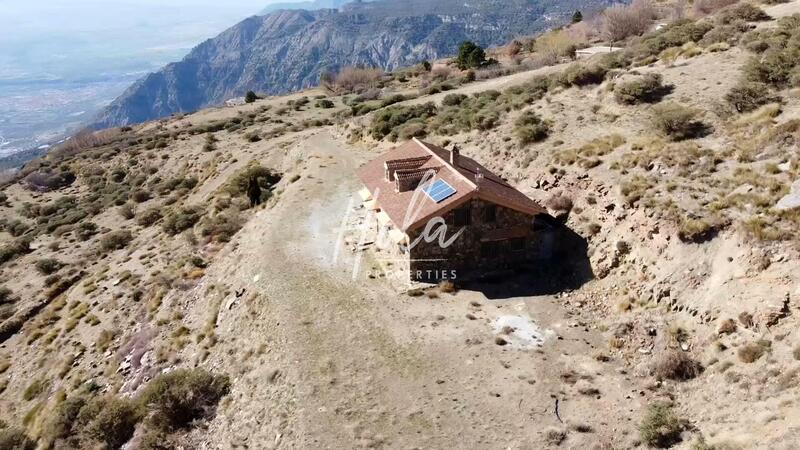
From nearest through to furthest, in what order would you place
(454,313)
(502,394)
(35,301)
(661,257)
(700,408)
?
(700,408)
(502,394)
(661,257)
(454,313)
(35,301)

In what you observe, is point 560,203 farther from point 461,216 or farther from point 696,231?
point 696,231

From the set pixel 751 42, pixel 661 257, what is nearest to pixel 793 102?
pixel 751 42

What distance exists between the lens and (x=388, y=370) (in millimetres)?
21656

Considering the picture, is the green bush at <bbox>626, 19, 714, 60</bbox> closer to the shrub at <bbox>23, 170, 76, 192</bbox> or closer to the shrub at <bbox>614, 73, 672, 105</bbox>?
the shrub at <bbox>614, 73, 672, 105</bbox>

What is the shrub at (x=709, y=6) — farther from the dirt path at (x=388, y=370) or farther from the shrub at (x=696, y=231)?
the dirt path at (x=388, y=370)

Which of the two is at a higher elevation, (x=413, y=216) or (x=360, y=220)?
(x=413, y=216)

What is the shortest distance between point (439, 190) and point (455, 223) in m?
2.12

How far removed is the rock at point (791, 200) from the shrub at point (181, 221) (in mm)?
42701

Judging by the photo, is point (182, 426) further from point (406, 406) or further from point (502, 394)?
point (502, 394)

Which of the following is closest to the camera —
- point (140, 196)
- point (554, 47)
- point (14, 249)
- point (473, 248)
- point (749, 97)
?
point (473, 248)

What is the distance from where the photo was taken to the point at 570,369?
2039cm

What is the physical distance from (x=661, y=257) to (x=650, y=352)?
203 inches

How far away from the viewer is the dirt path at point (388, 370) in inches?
724

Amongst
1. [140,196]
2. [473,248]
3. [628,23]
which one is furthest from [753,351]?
[628,23]
